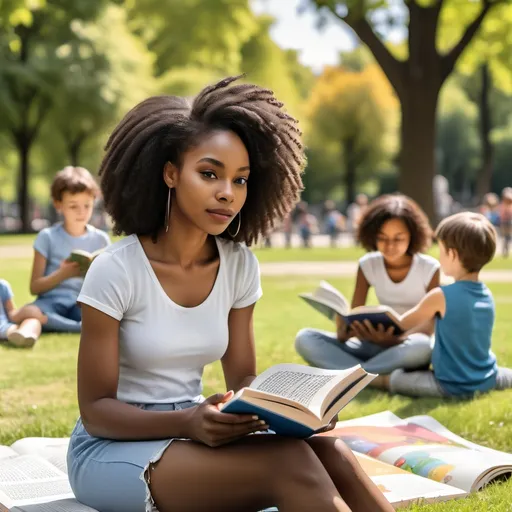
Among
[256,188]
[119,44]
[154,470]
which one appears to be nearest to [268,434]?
[154,470]

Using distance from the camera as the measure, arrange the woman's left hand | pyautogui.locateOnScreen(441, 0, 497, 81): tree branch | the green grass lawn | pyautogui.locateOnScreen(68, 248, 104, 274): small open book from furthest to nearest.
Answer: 1. pyautogui.locateOnScreen(441, 0, 497, 81): tree branch
2. pyautogui.locateOnScreen(68, 248, 104, 274): small open book
3. the woman's left hand
4. the green grass lawn

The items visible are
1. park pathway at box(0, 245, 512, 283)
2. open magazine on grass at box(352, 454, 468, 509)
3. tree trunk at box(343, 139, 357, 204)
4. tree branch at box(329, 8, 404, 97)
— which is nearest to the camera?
open magazine on grass at box(352, 454, 468, 509)

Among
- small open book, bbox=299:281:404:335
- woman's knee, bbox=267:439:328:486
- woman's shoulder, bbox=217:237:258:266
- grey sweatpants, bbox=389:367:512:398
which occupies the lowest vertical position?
grey sweatpants, bbox=389:367:512:398

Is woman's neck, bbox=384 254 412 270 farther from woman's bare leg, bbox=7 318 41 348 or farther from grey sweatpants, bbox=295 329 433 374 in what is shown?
woman's bare leg, bbox=7 318 41 348

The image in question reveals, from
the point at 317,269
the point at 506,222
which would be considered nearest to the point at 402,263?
the point at 317,269

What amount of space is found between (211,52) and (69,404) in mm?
31220

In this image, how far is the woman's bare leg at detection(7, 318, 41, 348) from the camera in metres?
7.59

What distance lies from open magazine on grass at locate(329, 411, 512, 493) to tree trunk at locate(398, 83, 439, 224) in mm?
15835

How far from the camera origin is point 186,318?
301 centimetres

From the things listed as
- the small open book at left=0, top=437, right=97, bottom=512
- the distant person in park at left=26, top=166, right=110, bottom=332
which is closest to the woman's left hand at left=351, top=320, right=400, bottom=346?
the small open book at left=0, top=437, right=97, bottom=512

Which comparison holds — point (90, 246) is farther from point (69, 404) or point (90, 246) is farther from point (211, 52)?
point (211, 52)

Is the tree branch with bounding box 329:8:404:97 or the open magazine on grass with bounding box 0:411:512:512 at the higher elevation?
the tree branch with bounding box 329:8:404:97

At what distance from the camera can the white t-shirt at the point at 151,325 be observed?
290cm

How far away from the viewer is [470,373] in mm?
5723
